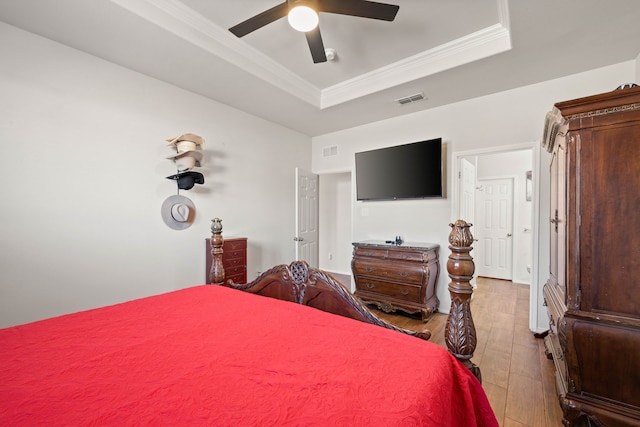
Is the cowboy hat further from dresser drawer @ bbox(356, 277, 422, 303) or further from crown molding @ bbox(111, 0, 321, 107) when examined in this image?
dresser drawer @ bbox(356, 277, 422, 303)

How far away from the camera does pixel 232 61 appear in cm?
266

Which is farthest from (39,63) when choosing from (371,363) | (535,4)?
(535,4)

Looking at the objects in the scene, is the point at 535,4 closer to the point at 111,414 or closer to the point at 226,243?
the point at 111,414

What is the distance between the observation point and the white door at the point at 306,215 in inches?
169

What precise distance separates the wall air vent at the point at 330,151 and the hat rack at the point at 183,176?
2293mm

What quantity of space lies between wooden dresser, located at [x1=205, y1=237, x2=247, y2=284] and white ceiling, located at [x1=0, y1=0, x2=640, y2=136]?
1830 millimetres

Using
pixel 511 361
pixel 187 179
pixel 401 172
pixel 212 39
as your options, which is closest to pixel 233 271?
pixel 187 179

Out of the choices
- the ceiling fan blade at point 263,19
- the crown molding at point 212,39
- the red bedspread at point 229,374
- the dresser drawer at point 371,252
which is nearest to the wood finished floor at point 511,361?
the dresser drawer at point 371,252

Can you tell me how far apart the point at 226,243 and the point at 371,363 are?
105 inches

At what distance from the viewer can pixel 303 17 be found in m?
1.80

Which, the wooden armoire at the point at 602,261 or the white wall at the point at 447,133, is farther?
the white wall at the point at 447,133

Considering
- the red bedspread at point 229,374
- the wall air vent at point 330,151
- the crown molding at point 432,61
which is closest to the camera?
the red bedspread at point 229,374

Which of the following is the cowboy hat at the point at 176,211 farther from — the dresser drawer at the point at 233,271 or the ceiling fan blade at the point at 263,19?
the ceiling fan blade at the point at 263,19

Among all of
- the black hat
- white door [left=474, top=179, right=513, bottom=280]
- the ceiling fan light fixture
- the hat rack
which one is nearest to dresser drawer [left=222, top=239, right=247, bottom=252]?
the hat rack
